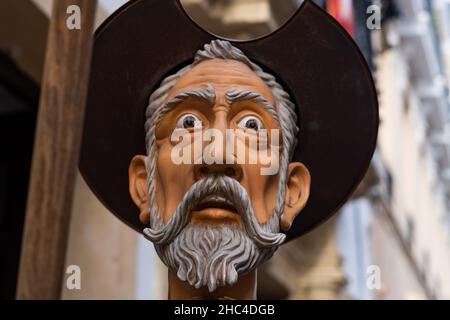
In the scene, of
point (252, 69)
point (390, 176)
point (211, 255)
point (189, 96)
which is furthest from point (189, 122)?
point (390, 176)

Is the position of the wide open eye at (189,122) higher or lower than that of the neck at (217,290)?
higher

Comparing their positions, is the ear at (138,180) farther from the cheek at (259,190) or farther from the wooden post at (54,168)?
the wooden post at (54,168)

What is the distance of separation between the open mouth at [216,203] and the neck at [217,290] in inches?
7.4

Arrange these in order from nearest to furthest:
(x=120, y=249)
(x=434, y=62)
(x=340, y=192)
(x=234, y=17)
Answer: (x=340, y=192)
(x=120, y=249)
(x=234, y=17)
(x=434, y=62)

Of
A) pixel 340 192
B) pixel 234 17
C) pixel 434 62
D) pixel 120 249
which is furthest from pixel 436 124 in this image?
pixel 340 192

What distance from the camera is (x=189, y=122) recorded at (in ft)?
7.81

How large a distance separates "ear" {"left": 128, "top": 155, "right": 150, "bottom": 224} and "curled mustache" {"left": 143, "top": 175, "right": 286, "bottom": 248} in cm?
24

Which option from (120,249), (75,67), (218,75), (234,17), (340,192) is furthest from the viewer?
(234,17)

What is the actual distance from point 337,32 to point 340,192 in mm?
446

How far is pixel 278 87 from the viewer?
8.35 feet

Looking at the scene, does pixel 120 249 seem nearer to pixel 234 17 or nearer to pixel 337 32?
pixel 234 17

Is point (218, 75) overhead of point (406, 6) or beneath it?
beneath

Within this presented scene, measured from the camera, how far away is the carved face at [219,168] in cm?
224

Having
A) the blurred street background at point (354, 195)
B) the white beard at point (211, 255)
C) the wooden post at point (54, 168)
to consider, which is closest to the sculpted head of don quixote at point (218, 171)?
the white beard at point (211, 255)
